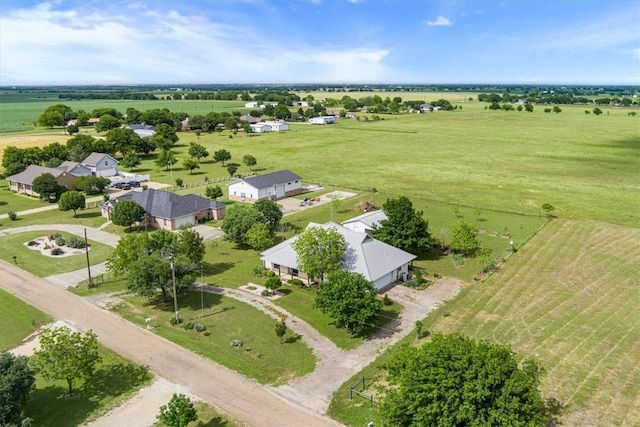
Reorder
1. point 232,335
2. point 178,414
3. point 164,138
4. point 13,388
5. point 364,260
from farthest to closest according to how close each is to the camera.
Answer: point 164,138 < point 364,260 < point 232,335 < point 13,388 < point 178,414

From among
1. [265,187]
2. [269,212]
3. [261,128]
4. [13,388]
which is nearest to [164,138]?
[261,128]

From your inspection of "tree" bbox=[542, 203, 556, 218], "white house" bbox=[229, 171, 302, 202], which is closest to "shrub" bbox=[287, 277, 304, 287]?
"white house" bbox=[229, 171, 302, 202]

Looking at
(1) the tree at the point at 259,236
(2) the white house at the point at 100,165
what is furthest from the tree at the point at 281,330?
(2) the white house at the point at 100,165

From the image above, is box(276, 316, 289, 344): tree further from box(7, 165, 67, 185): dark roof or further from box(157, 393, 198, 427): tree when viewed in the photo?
box(7, 165, 67, 185): dark roof

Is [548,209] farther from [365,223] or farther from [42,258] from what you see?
[42,258]

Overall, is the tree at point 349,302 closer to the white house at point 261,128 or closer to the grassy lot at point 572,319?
the grassy lot at point 572,319

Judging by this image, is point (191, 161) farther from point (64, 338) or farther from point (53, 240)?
point (64, 338)

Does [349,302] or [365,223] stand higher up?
[365,223]
